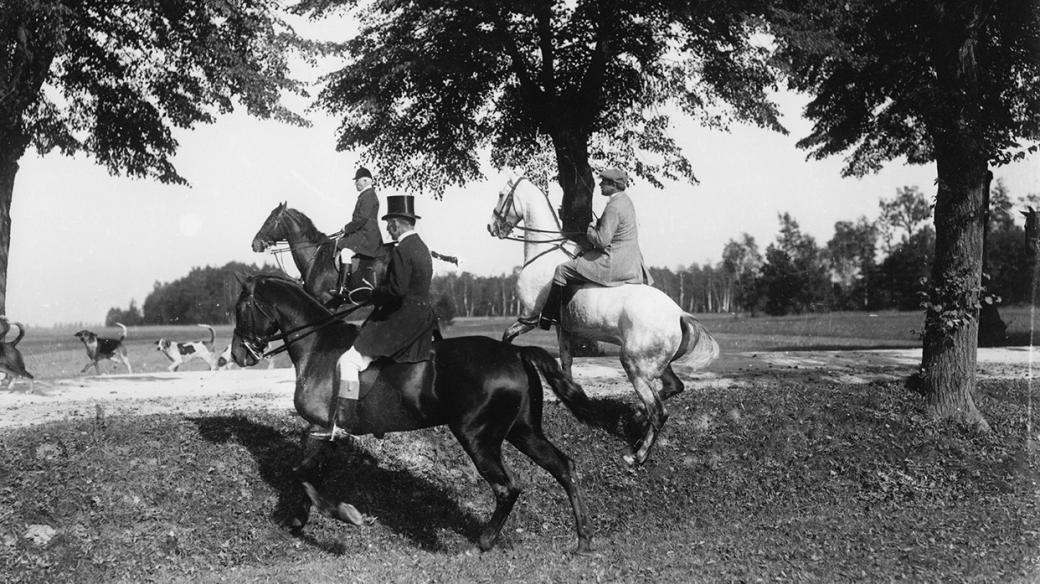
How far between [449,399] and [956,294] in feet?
30.0

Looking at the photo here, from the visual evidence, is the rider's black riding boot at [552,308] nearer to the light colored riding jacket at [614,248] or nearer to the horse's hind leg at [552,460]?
the light colored riding jacket at [614,248]

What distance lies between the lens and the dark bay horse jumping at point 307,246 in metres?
13.4

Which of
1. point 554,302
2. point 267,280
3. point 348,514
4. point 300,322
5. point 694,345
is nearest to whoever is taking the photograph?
point 348,514

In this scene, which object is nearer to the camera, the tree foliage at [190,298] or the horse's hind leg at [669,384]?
the horse's hind leg at [669,384]

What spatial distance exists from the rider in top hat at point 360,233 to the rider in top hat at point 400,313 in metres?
5.09

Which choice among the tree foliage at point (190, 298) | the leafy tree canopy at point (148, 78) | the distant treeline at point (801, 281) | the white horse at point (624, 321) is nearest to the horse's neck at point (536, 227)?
the white horse at point (624, 321)

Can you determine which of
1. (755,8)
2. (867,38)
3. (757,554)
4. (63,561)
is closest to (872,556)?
(757,554)

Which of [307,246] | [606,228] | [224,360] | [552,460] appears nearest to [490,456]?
[552,460]

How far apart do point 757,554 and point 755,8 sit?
11472 millimetres

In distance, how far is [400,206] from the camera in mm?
8086

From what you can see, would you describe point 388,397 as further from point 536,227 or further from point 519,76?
point 519,76

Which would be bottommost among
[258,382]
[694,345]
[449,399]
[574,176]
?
[258,382]

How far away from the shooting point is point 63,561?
25.3 ft

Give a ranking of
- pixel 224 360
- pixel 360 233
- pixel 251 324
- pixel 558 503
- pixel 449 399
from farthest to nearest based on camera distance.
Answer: pixel 224 360 < pixel 360 233 < pixel 558 503 < pixel 251 324 < pixel 449 399
